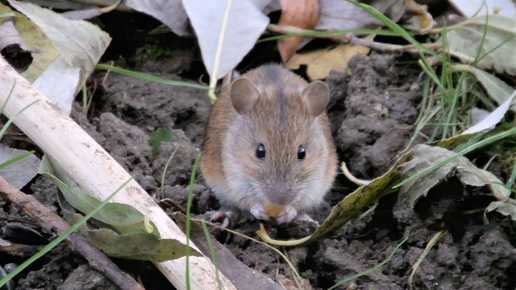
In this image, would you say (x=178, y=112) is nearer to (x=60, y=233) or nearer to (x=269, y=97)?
(x=269, y=97)

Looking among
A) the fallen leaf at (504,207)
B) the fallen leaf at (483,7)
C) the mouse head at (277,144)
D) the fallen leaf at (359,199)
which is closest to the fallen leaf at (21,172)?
the mouse head at (277,144)

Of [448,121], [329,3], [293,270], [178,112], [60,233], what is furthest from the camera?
[329,3]

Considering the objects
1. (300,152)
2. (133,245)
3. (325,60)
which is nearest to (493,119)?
(300,152)

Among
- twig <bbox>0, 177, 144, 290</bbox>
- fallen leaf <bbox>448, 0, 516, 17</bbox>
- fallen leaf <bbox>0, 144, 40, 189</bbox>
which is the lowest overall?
fallen leaf <bbox>0, 144, 40, 189</bbox>

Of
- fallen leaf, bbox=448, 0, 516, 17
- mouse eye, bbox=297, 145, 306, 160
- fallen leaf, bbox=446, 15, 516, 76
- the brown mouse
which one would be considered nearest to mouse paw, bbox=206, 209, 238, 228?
the brown mouse

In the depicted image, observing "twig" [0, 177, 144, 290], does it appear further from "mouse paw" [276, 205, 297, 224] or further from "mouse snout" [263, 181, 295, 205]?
"mouse paw" [276, 205, 297, 224]

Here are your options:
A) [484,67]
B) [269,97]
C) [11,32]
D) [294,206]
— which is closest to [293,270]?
[294,206]

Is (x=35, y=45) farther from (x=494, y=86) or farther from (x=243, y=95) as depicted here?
(x=494, y=86)
